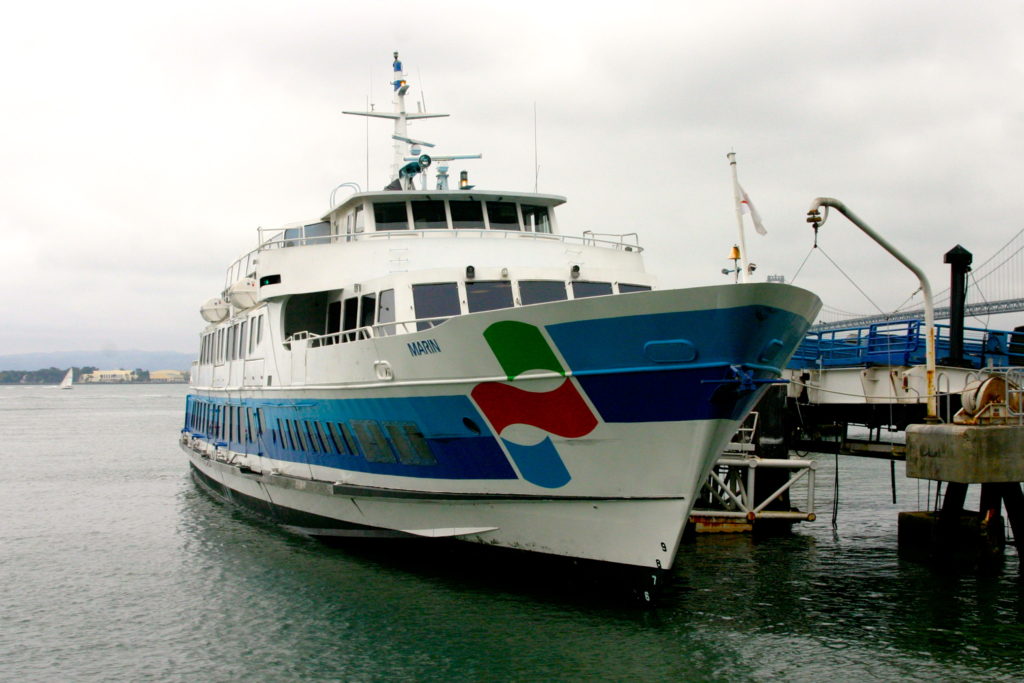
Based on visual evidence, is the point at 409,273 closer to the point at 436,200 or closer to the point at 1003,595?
the point at 436,200

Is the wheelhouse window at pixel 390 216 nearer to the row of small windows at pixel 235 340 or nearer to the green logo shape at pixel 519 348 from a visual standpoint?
the row of small windows at pixel 235 340

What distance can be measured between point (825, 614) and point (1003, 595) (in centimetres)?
316

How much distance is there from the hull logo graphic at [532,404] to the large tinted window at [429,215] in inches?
229

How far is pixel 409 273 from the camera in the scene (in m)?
14.3

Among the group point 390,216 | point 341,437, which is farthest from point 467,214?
point 341,437

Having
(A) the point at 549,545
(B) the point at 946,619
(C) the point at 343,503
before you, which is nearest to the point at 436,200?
(C) the point at 343,503

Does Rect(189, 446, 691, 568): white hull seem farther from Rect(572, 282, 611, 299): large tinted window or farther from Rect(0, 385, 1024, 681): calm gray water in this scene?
Rect(572, 282, 611, 299): large tinted window

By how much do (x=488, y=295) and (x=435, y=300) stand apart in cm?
80

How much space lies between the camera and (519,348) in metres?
11.7

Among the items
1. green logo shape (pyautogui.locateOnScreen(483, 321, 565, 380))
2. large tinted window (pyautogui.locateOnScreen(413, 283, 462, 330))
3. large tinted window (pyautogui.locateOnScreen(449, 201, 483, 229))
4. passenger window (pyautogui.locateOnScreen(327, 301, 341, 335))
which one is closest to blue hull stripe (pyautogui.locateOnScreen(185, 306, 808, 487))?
green logo shape (pyautogui.locateOnScreen(483, 321, 565, 380))

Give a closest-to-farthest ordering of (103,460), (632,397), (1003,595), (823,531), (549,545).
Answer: (632,397), (549,545), (1003,595), (823,531), (103,460)

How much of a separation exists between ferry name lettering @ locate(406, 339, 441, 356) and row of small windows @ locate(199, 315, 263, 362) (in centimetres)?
632

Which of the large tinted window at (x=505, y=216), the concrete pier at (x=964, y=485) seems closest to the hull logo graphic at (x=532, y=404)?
the large tinted window at (x=505, y=216)

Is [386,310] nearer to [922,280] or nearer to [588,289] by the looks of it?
[588,289]
